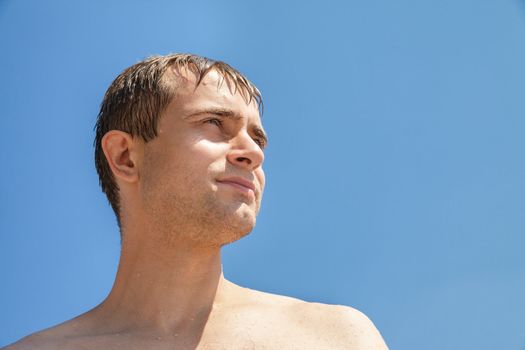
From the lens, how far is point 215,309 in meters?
3.26

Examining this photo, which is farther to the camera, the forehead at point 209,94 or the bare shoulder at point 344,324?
the forehead at point 209,94

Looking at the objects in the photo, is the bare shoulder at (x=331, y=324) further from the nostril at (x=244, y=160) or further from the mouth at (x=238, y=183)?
the nostril at (x=244, y=160)

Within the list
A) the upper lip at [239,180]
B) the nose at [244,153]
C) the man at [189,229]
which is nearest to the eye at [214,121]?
the man at [189,229]

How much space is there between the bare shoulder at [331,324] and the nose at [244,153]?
74 cm

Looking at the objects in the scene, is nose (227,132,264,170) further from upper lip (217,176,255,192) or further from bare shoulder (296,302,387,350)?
bare shoulder (296,302,387,350)

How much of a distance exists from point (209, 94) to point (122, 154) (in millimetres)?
619

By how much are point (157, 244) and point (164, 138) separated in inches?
21.3

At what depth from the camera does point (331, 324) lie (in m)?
3.14

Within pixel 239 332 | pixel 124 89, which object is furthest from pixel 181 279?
pixel 124 89

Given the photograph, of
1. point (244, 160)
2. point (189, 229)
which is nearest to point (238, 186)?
point (244, 160)

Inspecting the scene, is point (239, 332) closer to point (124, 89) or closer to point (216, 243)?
point (216, 243)

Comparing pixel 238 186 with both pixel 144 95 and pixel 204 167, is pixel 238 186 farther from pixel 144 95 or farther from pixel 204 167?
pixel 144 95

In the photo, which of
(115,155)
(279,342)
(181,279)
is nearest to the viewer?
(279,342)

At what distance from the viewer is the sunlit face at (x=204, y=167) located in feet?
9.98
